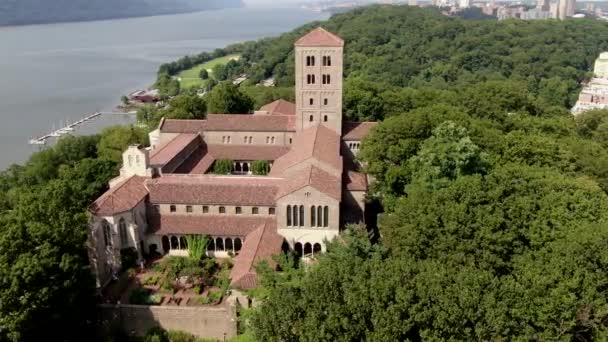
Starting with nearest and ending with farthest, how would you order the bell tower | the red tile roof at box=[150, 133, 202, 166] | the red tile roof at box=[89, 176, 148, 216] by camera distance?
the red tile roof at box=[89, 176, 148, 216], the red tile roof at box=[150, 133, 202, 166], the bell tower

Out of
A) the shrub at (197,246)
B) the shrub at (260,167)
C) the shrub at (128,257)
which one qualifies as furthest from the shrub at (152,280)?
the shrub at (260,167)

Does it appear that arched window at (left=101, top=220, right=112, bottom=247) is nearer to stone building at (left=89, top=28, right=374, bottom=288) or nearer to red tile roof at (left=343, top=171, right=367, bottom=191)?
stone building at (left=89, top=28, right=374, bottom=288)

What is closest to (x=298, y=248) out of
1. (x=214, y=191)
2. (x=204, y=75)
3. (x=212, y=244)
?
(x=212, y=244)

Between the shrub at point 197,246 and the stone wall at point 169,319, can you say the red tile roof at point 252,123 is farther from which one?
the stone wall at point 169,319

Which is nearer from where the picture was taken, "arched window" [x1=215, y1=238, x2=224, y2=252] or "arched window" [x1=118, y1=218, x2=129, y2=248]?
"arched window" [x1=118, y1=218, x2=129, y2=248]

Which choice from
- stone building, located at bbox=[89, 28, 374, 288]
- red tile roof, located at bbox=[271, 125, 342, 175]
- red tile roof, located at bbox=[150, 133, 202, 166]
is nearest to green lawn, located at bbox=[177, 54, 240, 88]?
red tile roof, located at bbox=[150, 133, 202, 166]

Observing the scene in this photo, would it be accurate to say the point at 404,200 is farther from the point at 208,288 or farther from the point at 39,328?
the point at 39,328

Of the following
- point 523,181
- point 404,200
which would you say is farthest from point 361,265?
point 523,181
